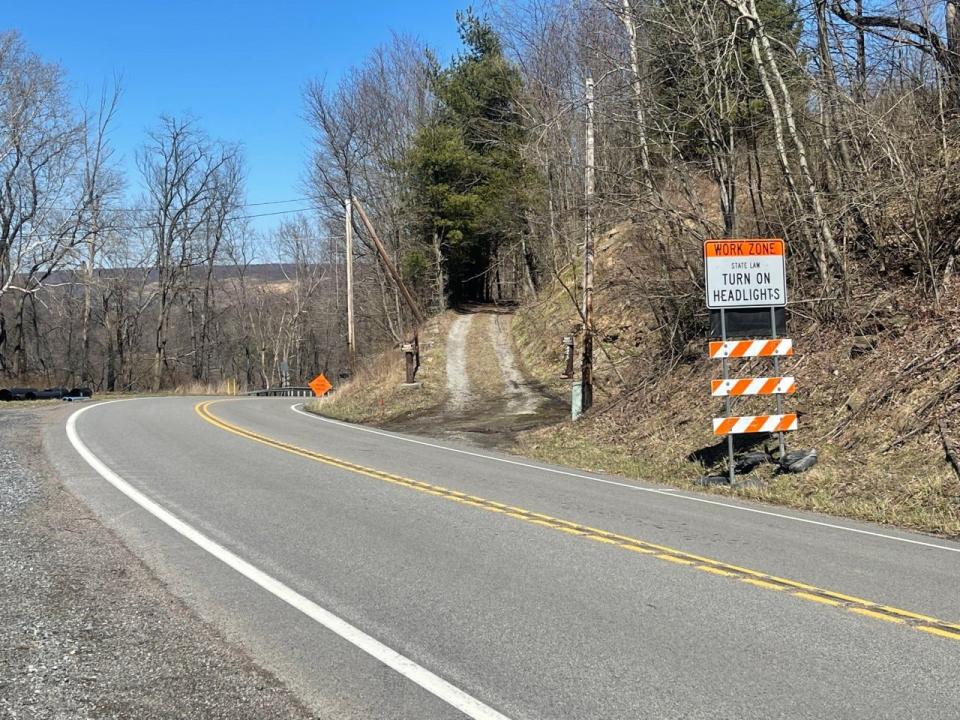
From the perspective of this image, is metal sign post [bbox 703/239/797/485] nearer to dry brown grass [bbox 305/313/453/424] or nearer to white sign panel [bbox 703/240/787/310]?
white sign panel [bbox 703/240/787/310]

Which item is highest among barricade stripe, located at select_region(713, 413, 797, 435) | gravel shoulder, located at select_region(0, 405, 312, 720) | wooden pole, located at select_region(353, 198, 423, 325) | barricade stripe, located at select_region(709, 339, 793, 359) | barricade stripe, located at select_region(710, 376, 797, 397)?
wooden pole, located at select_region(353, 198, 423, 325)

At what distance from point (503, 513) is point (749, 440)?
6389 mm

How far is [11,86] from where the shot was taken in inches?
1449

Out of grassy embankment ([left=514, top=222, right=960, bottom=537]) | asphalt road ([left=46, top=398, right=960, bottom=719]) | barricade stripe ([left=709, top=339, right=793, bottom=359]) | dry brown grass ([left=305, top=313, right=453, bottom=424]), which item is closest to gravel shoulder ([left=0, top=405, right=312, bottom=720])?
asphalt road ([left=46, top=398, right=960, bottom=719])

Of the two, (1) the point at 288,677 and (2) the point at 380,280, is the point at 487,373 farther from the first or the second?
(1) the point at 288,677

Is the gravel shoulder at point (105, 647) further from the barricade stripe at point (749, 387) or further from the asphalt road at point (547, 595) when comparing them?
the barricade stripe at point (749, 387)

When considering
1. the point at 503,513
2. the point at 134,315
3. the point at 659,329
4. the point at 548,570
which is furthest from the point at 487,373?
the point at 134,315

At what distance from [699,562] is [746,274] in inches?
275

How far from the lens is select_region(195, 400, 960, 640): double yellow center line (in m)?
5.65

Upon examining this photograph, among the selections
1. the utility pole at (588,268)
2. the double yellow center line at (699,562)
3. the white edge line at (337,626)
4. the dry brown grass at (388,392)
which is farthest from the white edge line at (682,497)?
the dry brown grass at (388,392)

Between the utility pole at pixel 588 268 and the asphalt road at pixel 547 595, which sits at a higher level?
the utility pole at pixel 588 268

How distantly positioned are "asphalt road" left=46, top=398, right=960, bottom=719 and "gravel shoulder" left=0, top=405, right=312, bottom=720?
23 cm

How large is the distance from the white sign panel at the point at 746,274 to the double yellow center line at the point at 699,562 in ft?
17.6

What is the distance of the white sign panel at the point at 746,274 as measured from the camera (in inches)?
511
